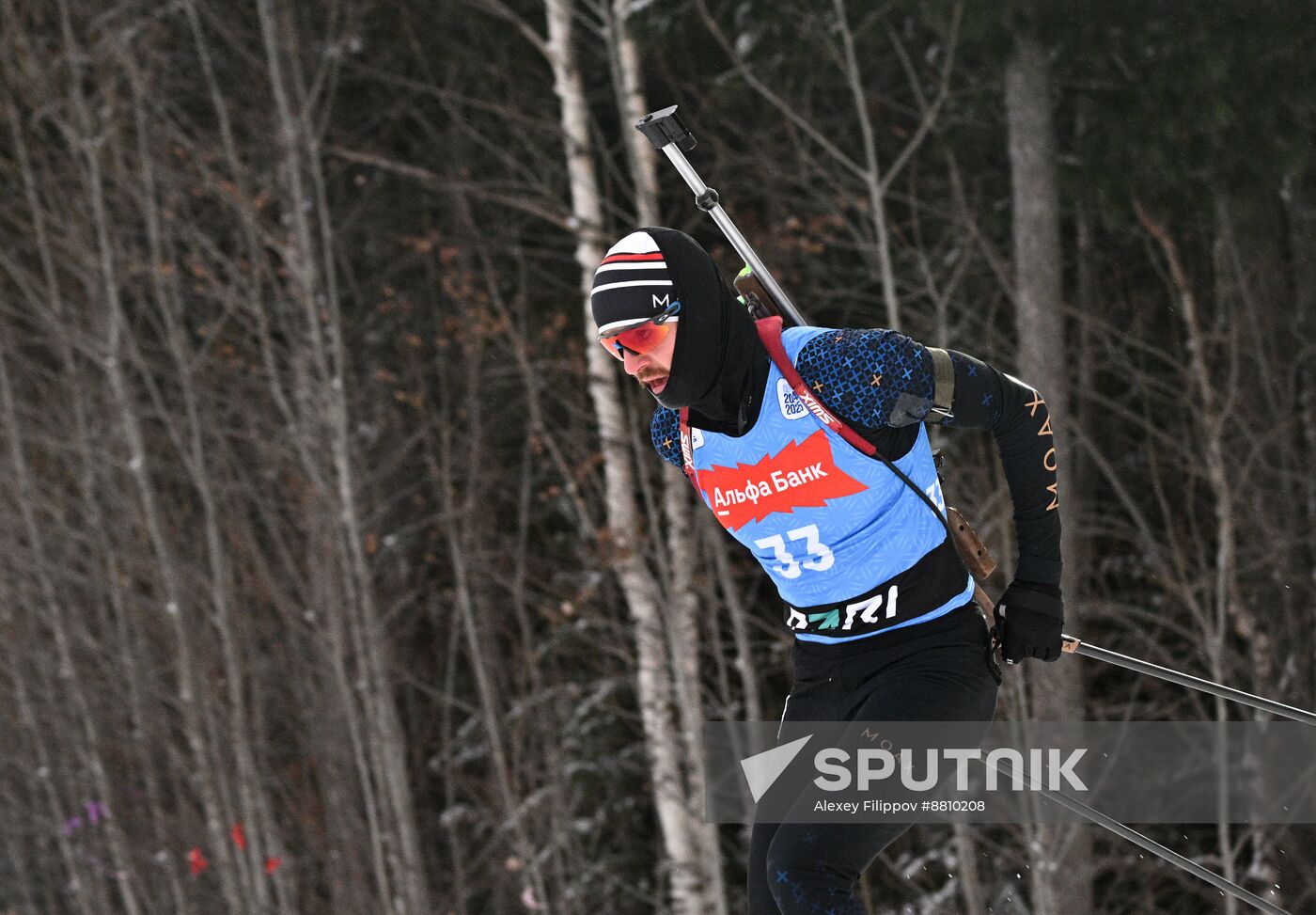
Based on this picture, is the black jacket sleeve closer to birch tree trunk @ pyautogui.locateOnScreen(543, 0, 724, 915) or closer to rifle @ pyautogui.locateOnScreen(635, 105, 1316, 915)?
rifle @ pyautogui.locateOnScreen(635, 105, 1316, 915)

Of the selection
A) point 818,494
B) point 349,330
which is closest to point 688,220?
point 349,330

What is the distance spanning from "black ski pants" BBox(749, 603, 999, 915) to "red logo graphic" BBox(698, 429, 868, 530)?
0.32m

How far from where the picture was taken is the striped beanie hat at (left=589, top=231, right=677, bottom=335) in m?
2.52

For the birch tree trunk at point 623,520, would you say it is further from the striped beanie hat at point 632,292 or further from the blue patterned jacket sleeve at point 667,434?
the striped beanie hat at point 632,292

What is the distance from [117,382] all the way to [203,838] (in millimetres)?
3940

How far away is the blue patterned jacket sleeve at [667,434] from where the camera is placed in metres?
2.88

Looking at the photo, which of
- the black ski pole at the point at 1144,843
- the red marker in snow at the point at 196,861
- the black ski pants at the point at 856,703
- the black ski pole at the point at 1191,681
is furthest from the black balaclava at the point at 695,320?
the red marker in snow at the point at 196,861

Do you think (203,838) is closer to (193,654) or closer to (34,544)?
(193,654)

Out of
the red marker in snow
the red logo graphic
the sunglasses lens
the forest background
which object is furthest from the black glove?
the red marker in snow

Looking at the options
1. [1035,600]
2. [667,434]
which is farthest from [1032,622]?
Result: [667,434]

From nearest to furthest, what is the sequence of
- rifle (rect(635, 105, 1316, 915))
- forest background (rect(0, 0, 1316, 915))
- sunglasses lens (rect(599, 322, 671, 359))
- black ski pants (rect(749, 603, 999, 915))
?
1. black ski pants (rect(749, 603, 999, 915))
2. sunglasses lens (rect(599, 322, 671, 359))
3. rifle (rect(635, 105, 1316, 915))
4. forest background (rect(0, 0, 1316, 915))

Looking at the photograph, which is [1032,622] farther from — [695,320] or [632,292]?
[632,292]

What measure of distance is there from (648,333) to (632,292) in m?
0.08

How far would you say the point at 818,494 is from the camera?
2.57m
